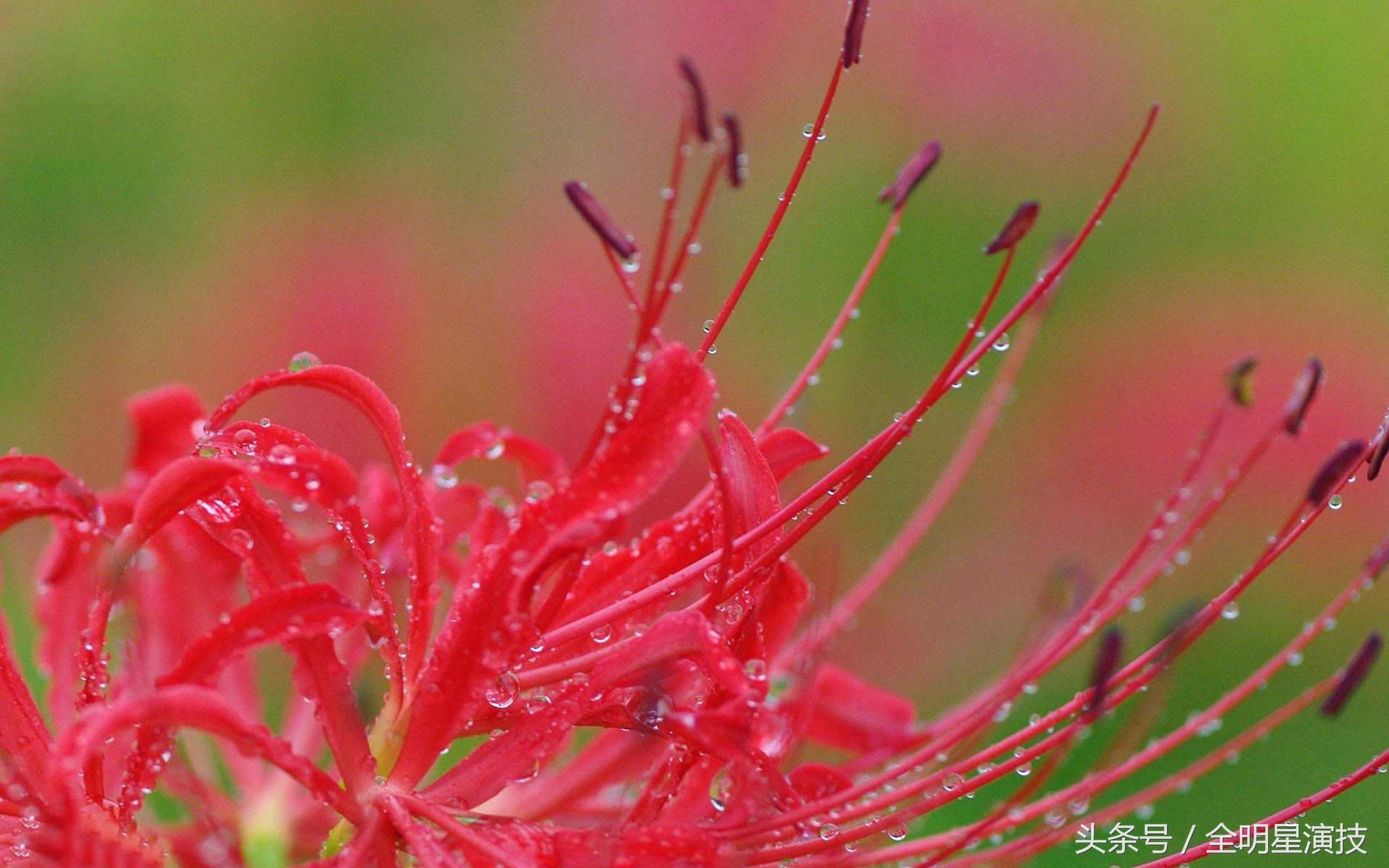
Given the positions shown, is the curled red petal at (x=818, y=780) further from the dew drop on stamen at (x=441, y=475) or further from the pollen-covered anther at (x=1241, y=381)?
the pollen-covered anther at (x=1241, y=381)

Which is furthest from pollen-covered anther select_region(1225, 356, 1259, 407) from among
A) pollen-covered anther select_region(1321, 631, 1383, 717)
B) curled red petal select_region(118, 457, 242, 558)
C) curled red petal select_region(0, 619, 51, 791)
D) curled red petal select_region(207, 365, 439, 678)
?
curled red petal select_region(0, 619, 51, 791)

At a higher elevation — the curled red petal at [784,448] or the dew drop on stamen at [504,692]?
the curled red petal at [784,448]

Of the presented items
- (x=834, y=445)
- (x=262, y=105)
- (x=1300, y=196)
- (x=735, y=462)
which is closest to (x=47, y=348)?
(x=262, y=105)

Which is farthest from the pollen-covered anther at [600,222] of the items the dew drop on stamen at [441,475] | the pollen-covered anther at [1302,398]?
the pollen-covered anther at [1302,398]

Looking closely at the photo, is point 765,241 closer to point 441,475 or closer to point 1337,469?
point 441,475

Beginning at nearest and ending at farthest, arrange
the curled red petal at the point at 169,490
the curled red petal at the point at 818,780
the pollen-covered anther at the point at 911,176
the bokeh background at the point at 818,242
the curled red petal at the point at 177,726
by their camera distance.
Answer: the curled red petal at the point at 177,726 → the curled red petal at the point at 169,490 → the curled red petal at the point at 818,780 → the pollen-covered anther at the point at 911,176 → the bokeh background at the point at 818,242

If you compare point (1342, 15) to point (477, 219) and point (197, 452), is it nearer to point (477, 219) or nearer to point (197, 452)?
point (477, 219)
